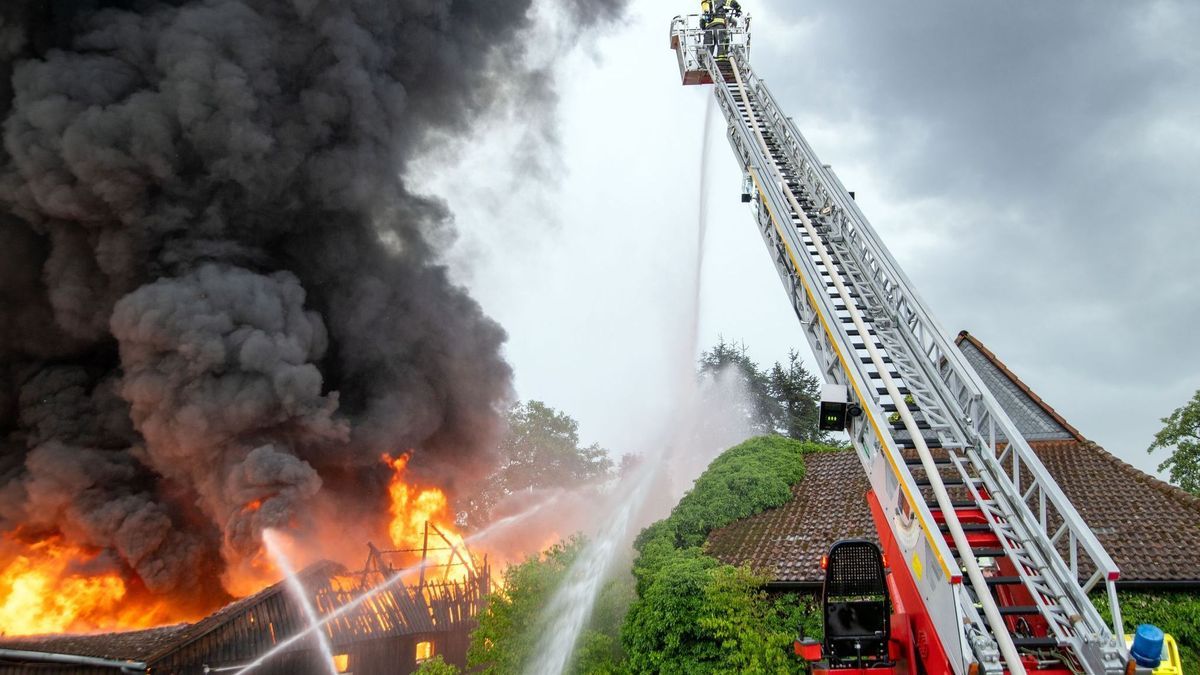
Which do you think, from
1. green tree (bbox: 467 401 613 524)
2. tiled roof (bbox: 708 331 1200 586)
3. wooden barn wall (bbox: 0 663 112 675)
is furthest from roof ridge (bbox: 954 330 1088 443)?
green tree (bbox: 467 401 613 524)

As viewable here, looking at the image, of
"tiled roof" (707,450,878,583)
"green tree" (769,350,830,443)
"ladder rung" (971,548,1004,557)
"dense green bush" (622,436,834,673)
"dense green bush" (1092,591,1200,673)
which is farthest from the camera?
"green tree" (769,350,830,443)

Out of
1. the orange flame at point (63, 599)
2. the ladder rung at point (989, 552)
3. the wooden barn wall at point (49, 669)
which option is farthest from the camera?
the orange flame at point (63, 599)

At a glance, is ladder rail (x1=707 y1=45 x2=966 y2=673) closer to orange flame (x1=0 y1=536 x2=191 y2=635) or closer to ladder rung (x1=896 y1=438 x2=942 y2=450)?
ladder rung (x1=896 y1=438 x2=942 y2=450)

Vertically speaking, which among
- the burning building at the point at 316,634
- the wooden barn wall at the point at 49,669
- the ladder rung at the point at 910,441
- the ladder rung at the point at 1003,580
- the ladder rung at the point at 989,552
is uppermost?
the ladder rung at the point at 910,441

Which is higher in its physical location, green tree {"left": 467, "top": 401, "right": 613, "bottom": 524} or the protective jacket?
the protective jacket

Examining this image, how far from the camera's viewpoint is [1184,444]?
891 inches

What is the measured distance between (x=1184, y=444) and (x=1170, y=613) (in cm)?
1590

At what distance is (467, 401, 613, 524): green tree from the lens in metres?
41.5

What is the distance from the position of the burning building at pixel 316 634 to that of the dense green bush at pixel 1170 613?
14579mm

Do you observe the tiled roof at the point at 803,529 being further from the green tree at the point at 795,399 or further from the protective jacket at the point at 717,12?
the green tree at the point at 795,399

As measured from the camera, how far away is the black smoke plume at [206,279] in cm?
1644

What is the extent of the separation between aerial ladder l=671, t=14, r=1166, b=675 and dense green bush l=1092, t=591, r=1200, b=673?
79 centimetres

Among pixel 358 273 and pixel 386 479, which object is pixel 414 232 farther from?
pixel 386 479

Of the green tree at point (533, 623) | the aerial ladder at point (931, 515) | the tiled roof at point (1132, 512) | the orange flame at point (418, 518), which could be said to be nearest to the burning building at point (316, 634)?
the orange flame at point (418, 518)
